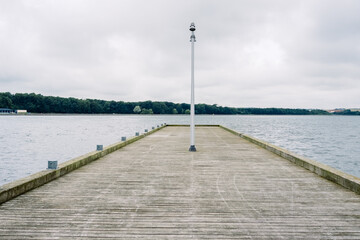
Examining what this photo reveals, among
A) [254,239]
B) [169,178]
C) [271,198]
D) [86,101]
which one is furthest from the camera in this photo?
[86,101]

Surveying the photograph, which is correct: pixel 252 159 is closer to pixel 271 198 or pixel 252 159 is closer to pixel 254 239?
pixel 271 198

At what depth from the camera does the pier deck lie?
15.3 ft

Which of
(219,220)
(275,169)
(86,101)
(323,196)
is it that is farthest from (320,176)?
(86,101)

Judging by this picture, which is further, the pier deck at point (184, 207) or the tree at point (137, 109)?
the tree at point (137, 109)

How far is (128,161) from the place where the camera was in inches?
444

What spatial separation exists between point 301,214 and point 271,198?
3.45 ft

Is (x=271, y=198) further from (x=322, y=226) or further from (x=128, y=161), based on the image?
(x=128, y=161)

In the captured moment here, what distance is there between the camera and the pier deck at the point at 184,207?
15.3 ft

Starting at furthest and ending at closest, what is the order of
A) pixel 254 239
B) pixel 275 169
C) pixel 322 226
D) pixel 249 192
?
pixel 275 169 → pixel 249 192 → pixel 322 226 → pixel 254 239

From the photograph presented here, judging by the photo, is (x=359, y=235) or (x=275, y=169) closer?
(x=359, y=235)

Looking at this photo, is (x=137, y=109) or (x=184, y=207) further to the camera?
(x=137, y=109)

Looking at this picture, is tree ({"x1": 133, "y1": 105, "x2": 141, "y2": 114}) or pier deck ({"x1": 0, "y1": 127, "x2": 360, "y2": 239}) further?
tree ({"x1": 133, "y1": 105, "x2": 141, "y2": 114})

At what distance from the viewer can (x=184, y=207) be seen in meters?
5.76

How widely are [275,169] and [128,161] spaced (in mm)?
5298
